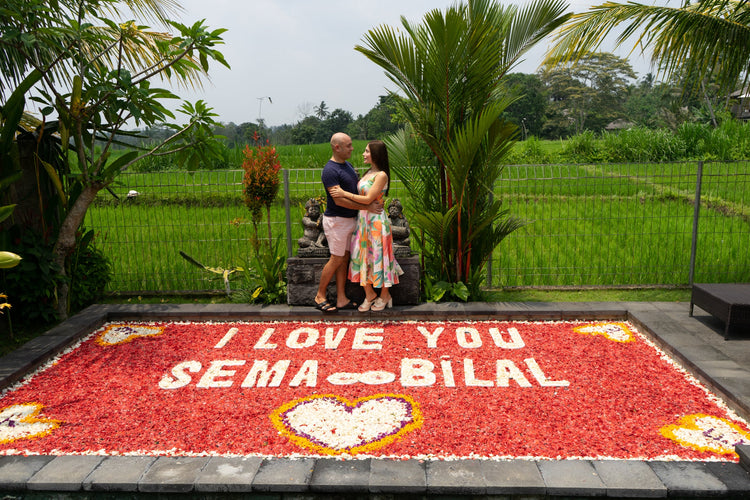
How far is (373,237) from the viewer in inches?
231

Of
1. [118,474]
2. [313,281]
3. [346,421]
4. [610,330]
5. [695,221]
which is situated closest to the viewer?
[118,474]

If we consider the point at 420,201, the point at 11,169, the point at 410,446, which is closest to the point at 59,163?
the point at 11,169

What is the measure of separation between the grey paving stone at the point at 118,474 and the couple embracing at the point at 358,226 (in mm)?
2978

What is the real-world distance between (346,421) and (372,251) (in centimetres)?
236

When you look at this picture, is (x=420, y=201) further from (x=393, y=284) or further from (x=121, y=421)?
(x=121, y=421)

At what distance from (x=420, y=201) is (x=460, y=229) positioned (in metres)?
0.61

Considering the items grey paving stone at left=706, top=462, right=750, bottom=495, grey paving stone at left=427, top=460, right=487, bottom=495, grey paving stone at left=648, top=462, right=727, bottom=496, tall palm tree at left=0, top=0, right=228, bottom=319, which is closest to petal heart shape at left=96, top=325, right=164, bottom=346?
tall palm tree at left=0, top=0, right=228, bottom=319

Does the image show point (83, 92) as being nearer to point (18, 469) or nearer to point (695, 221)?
point (18, 469)

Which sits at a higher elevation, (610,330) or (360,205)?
(360,205)

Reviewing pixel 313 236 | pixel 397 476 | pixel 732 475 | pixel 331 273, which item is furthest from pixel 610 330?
pixel 397 476

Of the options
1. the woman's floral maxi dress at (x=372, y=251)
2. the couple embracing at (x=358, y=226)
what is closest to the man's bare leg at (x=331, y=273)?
the couple embracing at (x=358, y=226)

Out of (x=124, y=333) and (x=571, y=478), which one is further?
(x=124, y=333)

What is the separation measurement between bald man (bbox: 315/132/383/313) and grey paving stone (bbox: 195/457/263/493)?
2872mm

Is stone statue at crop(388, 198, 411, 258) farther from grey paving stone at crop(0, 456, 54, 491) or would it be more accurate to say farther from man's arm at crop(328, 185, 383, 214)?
grey paving stone at crop(0, 456, 54, 491)
